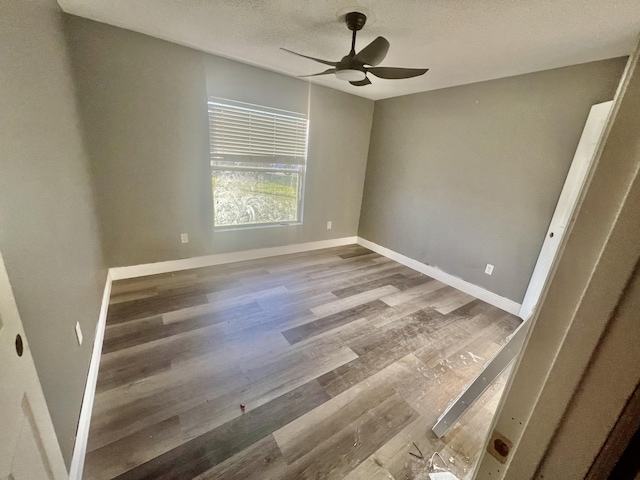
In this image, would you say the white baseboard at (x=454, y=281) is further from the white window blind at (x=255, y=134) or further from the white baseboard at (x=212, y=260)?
the white window blind at (x=255, y=134)

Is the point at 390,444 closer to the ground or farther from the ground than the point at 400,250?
closer to the ground

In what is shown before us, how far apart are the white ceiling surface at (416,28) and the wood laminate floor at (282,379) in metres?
2.34

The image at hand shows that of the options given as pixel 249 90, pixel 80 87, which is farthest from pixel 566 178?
pixel 80 87

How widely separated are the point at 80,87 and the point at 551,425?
340 cm

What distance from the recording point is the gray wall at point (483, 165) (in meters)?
2.29

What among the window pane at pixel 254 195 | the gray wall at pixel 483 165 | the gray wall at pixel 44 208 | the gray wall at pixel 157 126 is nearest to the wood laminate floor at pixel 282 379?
the gray wall at pixel 44 208

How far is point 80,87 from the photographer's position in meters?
2.19

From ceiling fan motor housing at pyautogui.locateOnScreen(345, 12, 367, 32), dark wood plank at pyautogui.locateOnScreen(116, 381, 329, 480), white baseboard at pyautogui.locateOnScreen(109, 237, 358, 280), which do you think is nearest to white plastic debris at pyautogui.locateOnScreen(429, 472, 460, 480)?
dark wood plank at pyautogui.locateOnScreen(116, 381, 329, 480)

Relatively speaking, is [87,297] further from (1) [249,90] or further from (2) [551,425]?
(1) [249,90]

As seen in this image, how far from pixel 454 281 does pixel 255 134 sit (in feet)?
10.1

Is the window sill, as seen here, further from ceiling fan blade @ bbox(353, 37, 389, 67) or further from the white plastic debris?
the white plastic debris

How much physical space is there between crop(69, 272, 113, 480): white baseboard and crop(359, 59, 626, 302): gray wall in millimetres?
3480

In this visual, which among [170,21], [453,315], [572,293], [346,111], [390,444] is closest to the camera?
[572,293]

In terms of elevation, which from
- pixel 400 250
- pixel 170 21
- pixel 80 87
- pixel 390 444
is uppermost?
pixel 170 21
